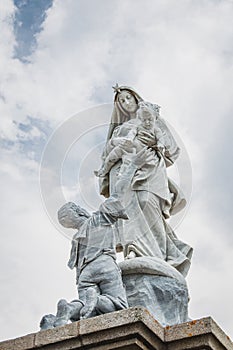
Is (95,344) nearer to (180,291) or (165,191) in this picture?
(180,291)

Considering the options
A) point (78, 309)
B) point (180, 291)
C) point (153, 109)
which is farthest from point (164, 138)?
point (78, 309)

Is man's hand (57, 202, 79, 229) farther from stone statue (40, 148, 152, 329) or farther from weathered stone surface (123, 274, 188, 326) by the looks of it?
weathered stone surface (123, 274, 188, 326)

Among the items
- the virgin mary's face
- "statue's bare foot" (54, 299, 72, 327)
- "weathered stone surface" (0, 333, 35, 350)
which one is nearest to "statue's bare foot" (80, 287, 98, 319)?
"statue's bare foot" (54, 299, 72, 327)

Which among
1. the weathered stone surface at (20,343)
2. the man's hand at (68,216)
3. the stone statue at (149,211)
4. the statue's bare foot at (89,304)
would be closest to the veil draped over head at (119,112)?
the stone statue at (149,211)

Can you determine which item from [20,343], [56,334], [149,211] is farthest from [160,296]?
[20,343]

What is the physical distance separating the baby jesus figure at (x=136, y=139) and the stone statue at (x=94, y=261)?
5.57 feet

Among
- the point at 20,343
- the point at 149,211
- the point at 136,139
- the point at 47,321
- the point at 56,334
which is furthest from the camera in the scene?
the point at 136,139

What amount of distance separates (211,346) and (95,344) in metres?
1.10

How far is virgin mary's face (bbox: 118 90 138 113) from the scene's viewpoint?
12398 millimetres

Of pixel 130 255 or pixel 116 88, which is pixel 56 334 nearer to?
pixel 130 255

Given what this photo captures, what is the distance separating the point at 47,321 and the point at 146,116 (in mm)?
4734

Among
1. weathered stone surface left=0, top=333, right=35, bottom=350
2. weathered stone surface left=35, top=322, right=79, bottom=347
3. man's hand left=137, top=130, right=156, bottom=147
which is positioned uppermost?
man's hand left=137, top=130, right=156, bottom=147

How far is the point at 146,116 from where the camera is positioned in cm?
1159

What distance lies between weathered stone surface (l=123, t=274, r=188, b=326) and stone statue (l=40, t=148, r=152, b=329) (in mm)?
650
